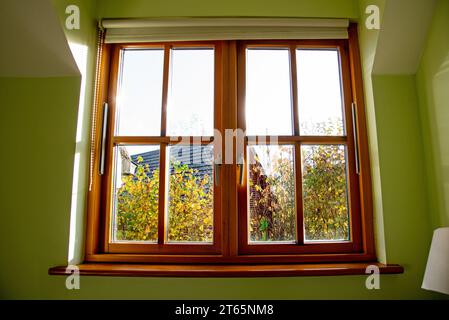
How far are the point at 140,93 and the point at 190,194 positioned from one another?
71cm

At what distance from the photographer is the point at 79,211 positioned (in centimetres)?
181

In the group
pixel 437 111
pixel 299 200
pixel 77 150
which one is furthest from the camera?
pixel 299 200

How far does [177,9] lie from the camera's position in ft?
6.48

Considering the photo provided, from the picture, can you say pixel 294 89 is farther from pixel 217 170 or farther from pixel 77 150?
pixel 77 150

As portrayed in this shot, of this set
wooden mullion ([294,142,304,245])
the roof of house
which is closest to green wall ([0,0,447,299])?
wooden mullion ([294,142,304,245])

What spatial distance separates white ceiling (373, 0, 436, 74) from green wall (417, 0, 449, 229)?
0.04 meters

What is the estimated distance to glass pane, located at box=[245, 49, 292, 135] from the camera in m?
2.00

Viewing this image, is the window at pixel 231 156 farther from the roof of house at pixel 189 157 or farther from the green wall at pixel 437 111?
the green wall at pixel 437 111

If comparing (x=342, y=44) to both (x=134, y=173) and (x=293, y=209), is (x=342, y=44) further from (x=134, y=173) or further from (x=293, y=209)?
(x=134, y=173)

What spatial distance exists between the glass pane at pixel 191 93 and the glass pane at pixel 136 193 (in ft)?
0.75

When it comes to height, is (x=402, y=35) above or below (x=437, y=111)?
above

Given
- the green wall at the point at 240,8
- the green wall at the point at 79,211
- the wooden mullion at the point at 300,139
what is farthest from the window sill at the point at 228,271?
the green wall at the point at 240,8

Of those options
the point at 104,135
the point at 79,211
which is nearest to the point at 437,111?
the point at 104,135

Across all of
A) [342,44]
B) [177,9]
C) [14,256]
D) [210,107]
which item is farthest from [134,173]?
[342,44]
